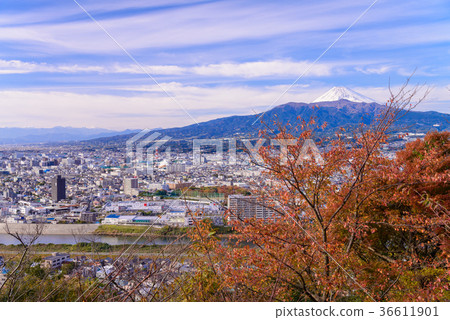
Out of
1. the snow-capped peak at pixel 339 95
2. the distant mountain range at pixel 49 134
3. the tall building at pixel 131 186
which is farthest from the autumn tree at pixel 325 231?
the distant mountain range at pixel 49 134

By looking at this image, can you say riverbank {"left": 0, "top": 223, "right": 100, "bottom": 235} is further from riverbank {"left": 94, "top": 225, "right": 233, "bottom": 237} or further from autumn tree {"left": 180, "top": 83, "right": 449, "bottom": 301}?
autumn tree {"left": 180, "top": 83, "right": 449, "bottom": 301}

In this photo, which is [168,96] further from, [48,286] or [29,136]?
[48,286]

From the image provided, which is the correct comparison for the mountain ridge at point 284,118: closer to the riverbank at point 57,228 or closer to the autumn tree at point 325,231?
the autumn tree at point 325,231

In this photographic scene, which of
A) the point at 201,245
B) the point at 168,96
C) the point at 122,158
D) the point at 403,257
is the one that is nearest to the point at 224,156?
the point at 168,96

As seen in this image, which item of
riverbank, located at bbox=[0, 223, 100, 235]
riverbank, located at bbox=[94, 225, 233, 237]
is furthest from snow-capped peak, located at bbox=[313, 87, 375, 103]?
riverbank, located at bbox=[0, 223, 100, 235]

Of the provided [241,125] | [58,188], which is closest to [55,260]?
[58,188]
